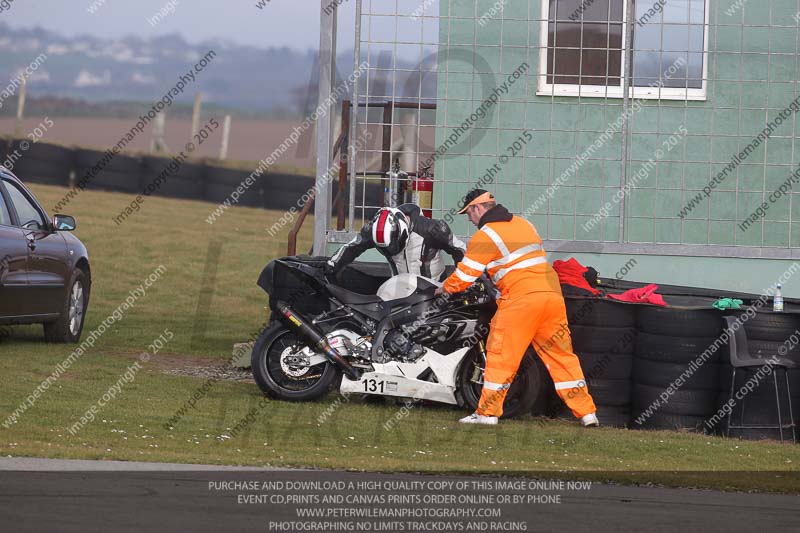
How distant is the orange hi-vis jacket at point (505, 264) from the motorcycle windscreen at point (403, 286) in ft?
1.68

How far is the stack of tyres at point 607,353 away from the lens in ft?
35.1

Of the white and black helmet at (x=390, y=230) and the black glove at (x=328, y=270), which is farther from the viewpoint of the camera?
the black glove at (x=328, y=270)

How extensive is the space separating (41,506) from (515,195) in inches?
312

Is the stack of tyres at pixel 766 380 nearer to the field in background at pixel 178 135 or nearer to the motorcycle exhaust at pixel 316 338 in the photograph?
the motorcycle exhaust at pixel 316 338

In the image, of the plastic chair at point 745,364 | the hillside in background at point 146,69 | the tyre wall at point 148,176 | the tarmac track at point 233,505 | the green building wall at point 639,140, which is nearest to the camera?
the tarmac track at point 233,505

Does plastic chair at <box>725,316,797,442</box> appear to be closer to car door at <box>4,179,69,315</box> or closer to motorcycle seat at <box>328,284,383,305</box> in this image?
motorcycle seat at <box>328,284,383,305</box>

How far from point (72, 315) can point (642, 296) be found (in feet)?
21.8

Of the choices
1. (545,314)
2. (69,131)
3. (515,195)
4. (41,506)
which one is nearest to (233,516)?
(41,506)

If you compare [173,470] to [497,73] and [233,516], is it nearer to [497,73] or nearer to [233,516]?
[233,516]

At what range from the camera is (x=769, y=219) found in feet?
45.1

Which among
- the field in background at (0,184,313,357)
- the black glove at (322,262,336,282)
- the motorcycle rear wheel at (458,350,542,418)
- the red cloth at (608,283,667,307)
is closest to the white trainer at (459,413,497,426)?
the motorcycle rear wheel at (458,350,542,418)

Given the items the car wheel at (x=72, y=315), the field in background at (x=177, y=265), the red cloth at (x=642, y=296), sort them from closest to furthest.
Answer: the red cloth at (x=642, y=296) < the car wheel at (x=72, y=315) < the field in background at (x=177, y=265)

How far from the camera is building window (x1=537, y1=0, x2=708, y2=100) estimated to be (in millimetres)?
13289

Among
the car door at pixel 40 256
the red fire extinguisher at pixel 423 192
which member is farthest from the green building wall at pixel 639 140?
the car door at pixel 40 256
